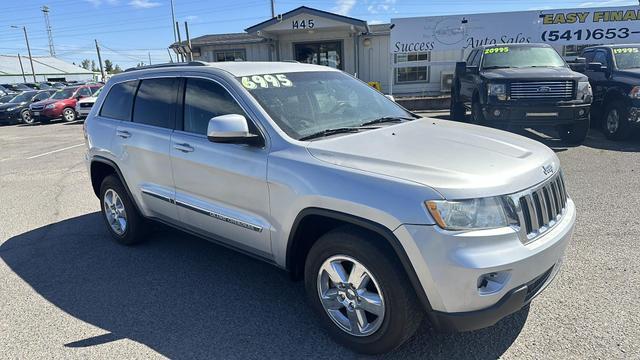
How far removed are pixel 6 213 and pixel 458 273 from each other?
6535mm

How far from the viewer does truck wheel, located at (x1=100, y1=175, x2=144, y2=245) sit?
457cm

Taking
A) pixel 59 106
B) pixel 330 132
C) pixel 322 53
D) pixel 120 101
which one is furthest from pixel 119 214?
pixel 59 106

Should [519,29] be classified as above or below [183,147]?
above

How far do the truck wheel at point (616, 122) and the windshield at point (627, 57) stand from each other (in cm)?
88

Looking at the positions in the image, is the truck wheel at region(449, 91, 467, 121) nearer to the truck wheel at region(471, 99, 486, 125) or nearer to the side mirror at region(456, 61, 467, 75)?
the side mirror at region(456, 61, 467, 75)

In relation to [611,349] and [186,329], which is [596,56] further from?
[186,329]

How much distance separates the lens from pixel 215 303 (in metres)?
3.47

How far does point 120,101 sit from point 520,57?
8.50 meters

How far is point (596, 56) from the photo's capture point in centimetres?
1028

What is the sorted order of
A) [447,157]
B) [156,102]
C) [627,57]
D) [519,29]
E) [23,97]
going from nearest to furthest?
[447,157] < [156,102] < [627,57] < [519,29] < [23,97]

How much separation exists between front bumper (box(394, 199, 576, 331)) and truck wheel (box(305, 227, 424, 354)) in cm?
17

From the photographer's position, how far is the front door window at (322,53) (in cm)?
2045

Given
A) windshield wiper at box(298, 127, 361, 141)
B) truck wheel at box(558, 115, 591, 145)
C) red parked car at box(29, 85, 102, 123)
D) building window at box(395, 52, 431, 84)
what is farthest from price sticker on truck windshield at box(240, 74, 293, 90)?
red parked car at box(29, 85, 102, 123)

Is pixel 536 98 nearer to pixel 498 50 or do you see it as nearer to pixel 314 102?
pixel 498 50
